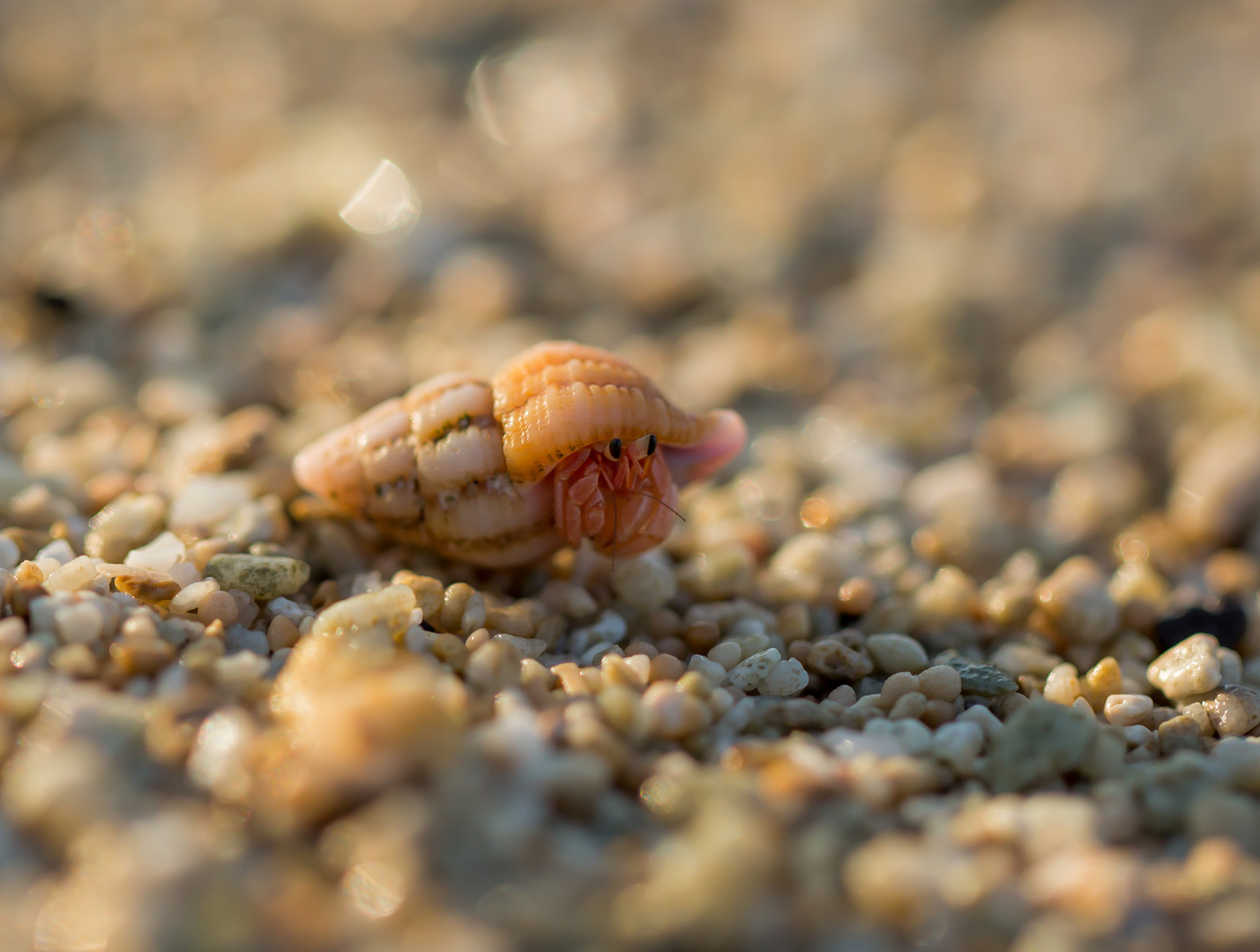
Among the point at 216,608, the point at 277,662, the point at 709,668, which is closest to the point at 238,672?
the point at 277,662

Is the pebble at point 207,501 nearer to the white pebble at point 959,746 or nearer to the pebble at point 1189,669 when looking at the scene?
the white pebble at point 959,746

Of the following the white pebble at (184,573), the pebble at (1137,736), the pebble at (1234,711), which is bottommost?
the pebble at (1137,736)

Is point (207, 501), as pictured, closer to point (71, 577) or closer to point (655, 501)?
point (71, 577)

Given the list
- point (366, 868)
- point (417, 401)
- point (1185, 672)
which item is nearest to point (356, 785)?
point (366, 868)

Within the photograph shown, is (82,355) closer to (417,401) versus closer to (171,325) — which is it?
(171,325)

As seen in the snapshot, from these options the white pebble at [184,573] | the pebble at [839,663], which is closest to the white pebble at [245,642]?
the white pebble at [184,573]

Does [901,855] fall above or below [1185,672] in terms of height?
below

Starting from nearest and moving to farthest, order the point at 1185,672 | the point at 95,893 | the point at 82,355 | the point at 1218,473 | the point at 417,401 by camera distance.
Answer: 1. the point at 95,893
2. the point at 1185,672
3. the point at 417,401
4. the point at 1218,473
5. the point at 82,355
